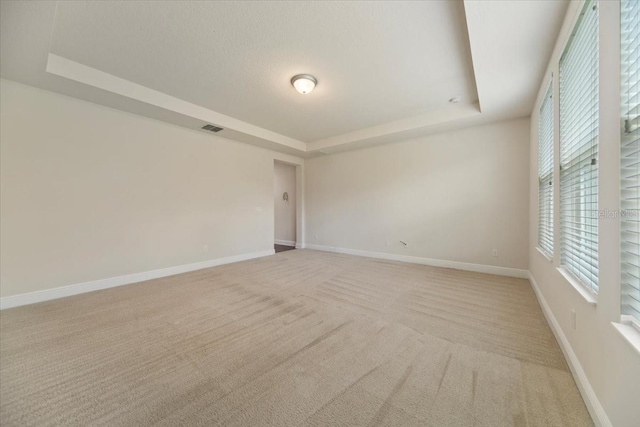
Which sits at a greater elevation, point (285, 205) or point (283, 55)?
point (283, 55)

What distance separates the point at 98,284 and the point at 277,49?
12.8 ft

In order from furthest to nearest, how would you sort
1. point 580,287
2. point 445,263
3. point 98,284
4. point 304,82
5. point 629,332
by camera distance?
1. point 445,263
2. point 98,284
3. point 304,82
4. point 580,287
5. point 629,332

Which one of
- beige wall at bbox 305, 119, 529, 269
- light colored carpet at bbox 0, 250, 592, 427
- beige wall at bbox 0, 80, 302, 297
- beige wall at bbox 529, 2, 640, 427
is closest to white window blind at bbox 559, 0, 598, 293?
beige wall at bbox 529, 2, 640, 427

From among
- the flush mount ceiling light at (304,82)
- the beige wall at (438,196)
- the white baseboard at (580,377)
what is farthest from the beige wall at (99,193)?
the white baseboard at (580,377)

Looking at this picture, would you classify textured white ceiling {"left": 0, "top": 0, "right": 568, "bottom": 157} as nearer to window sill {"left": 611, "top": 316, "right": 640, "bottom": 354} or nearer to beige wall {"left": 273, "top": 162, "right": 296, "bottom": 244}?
window sill {"left": 611, "top": 316, "right": 640, "bottom": 354}

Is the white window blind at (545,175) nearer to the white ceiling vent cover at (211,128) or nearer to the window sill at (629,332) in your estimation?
the window sill at (629,332)

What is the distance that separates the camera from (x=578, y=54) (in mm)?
1638

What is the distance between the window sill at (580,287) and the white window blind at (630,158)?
1.26 feet

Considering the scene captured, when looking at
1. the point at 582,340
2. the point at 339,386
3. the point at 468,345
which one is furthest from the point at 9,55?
the point at 582,340

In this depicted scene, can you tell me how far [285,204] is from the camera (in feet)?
24.7

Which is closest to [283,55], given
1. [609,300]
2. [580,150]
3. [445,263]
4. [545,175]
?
[580,150]

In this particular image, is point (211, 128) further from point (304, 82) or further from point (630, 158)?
point (630, 158)

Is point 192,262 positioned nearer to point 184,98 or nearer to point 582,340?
point 184,98

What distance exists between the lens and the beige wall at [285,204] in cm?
735
